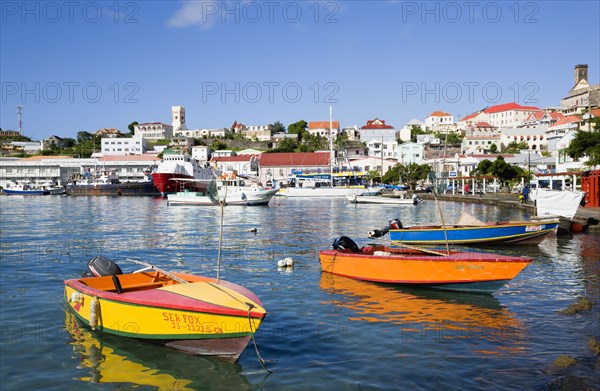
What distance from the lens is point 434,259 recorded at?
44.9 feet

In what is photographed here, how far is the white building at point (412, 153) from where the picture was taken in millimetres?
124188

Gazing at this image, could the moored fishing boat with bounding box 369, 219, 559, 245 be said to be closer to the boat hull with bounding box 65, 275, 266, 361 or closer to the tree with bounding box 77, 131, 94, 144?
the boat hull with bounding box 65, 275, 266, 361

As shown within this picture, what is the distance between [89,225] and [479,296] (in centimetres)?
3007

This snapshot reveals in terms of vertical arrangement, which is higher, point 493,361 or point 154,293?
point 154,293

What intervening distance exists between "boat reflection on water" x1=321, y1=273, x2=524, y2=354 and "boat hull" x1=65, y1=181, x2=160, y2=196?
289 ft

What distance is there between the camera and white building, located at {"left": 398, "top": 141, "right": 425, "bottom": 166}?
407ft

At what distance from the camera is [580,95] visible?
14925cm

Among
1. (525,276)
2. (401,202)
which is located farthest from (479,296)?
(401,202)

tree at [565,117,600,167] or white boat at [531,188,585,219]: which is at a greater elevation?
tree at [565,117,600,167]

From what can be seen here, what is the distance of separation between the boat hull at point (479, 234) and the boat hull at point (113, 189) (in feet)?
268

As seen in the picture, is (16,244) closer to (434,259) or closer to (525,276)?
(434,259)

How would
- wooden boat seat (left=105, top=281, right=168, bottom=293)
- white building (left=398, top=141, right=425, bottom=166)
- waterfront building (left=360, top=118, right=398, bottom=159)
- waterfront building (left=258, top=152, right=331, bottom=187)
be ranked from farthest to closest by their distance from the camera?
1. waterfront building (left=360, top=118, right=398, bottom=159)
2. white building (left=398, top=141, right=425, bottom=166)
3. waterfront building (left=258, top=152, right=331, bottom=187)
4. wooden boat seat (left=105, top=281, right=168, bottom=293)

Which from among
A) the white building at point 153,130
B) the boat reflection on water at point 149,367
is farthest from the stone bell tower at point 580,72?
the boat reflection on water at point 149,367

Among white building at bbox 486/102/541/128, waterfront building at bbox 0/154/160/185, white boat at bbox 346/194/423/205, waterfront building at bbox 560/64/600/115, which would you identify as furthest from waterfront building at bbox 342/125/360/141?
white boat at bbox 346/194/423/205
